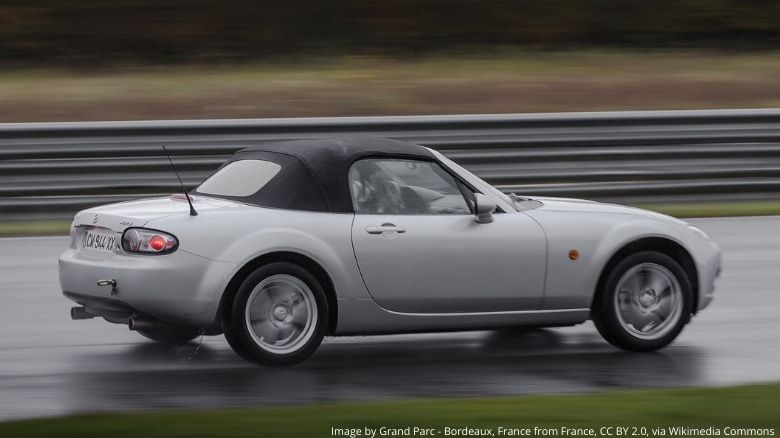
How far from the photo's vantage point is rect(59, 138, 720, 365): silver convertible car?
7.17 metres

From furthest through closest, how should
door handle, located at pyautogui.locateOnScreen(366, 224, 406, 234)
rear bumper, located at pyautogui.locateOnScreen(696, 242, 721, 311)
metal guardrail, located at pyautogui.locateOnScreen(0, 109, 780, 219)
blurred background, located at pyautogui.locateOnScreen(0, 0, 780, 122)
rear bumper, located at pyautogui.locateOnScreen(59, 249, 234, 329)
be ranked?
blurred background, located at pyautogui.locateOnScreen(0, 0, 780, 122) → metal guardrail, located at pyautogui.locateOnScreen(0, 109, 780, 219) → rear bumper, located at pyautogui.locateOnScreen(696, 242, 721, 311) → door handle, located at pyautogui.locateOnScreen(366, 224, 406, 234) → rear bumper, located at pyautogui.locateOnScreen(59, 249, 234, 329)

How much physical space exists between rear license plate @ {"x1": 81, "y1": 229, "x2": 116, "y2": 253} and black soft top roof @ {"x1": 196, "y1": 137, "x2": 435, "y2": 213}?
77 cm

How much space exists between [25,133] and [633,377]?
26.7 ft

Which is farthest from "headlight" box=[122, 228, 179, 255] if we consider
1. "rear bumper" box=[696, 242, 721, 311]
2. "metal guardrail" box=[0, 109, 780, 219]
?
"metal guardrail" box=[0, 109, 780, 219]

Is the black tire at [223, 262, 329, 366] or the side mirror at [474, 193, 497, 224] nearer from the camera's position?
the black tire at [223, 262, 329, 366]

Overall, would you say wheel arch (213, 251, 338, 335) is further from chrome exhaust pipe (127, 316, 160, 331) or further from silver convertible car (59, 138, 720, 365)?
chrome exhaust pipe (127, 316, 160, 331)

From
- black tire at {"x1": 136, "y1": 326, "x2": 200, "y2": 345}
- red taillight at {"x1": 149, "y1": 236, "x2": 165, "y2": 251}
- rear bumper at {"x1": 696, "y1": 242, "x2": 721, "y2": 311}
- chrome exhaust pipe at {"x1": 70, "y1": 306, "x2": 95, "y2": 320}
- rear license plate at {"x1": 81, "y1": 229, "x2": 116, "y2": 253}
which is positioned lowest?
black tire at {"x1": 136, "y1": 326, "x2": 200, "y2": 345}

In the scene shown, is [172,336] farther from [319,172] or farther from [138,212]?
[319,172]

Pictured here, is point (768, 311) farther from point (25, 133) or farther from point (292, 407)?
point (25, 133)

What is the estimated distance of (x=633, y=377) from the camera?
7168 mm

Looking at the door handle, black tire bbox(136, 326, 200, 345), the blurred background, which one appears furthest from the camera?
the blurred background

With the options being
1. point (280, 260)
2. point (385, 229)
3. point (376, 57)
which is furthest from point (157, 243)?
point (376, 57)

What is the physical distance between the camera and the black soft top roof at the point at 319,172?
24.6 ft

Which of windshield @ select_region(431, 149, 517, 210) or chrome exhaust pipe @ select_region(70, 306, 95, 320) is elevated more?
windshield @ select_region(431, 149, 517, 210)
